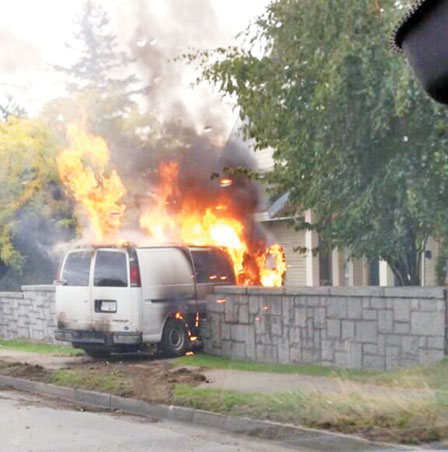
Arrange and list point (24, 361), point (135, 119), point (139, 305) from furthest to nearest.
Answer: point (135, 119), point (24, 361), point (139, 305)

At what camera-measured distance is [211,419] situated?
957 cm

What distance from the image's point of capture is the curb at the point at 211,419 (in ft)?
26.4

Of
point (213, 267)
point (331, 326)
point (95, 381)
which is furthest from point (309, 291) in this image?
point (95, 381)

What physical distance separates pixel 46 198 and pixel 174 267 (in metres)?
8.81

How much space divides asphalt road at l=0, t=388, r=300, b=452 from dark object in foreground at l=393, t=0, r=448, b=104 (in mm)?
4084

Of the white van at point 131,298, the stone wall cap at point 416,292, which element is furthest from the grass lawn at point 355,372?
the stone wall cap at point 416,292

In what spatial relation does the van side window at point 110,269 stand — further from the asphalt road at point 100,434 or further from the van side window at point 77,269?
the asphalt road at point 100,434

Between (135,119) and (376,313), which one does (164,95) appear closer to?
(135,119)

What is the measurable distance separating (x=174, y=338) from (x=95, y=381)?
296 cm

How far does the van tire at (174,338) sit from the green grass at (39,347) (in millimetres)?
2108

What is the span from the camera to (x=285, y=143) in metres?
12.7

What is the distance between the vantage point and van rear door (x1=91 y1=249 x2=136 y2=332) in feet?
46.8

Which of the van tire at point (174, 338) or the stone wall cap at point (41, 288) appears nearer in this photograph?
the van tire at point (174, 338)

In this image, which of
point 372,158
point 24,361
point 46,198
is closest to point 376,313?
point 372,158
